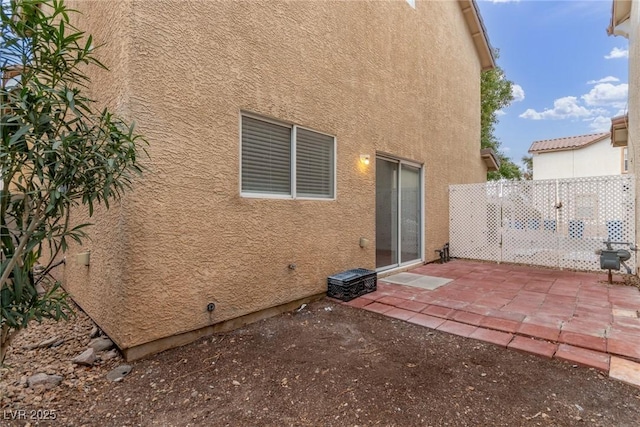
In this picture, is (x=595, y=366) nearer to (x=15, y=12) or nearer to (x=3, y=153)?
(x=3, y=153)

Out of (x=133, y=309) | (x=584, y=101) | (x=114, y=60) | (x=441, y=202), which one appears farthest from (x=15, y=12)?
(x=584, y=101)

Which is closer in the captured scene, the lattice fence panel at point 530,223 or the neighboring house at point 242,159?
the neighboring house at point 242,159

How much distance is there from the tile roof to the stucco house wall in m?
0.36

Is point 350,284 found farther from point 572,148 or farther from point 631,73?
point 572,148

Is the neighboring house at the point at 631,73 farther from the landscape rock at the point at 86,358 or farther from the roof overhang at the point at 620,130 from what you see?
the landscape rock at the point at 86,358

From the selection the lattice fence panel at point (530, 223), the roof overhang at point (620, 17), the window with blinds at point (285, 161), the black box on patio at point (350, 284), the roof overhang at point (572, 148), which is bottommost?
the black box on patio at point (350, 284)

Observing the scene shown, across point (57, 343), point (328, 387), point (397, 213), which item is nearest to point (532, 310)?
point (397, 213)

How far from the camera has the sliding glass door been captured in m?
7.04

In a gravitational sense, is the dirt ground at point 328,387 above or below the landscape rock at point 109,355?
below

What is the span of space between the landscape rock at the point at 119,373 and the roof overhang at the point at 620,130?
540 inches

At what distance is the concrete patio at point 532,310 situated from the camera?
133 inches

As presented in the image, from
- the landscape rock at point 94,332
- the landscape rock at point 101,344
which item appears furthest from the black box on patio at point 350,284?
the landscape rock at point 94,332

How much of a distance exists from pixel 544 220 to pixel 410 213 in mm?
3710

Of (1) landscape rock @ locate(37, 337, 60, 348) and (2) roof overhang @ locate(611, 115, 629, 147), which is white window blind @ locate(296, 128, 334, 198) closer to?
(1) landscape rock @ locate(37, 337, 60, 348)
